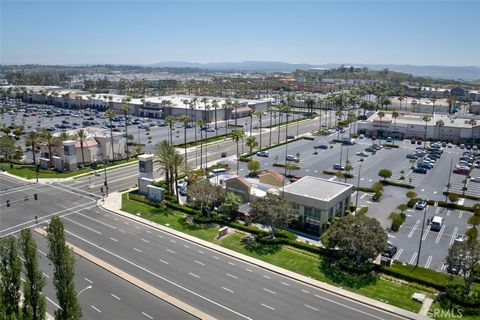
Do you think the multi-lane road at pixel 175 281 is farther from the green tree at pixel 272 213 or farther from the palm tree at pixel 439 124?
the palm tree at pixel 439 124

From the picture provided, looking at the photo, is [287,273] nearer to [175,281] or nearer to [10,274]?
[175,281]

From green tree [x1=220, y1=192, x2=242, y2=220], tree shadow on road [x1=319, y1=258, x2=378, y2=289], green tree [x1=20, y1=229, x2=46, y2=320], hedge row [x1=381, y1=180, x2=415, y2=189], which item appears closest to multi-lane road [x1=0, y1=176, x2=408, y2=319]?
tree shadow on road [x1=319, y1=258, x2=378, y2=289]

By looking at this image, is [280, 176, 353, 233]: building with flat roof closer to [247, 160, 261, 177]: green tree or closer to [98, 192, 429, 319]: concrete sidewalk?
[98, 192, 429, 319]: concrete sidewalk

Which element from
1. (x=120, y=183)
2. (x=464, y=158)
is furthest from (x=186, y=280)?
(x=464, y=158)

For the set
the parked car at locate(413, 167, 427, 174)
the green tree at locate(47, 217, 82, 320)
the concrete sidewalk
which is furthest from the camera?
the parked car at locate(413, 167, 427, 174)

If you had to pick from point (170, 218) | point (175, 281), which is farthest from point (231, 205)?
point (175, 281)

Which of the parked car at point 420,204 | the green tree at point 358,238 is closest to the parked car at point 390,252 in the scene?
the green tree at point 358,238
